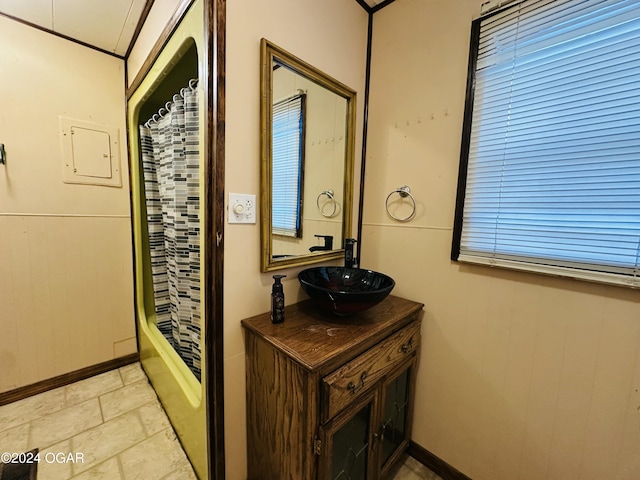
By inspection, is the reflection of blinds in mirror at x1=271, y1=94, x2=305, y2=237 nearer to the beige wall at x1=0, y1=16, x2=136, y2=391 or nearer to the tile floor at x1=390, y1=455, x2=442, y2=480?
the tile floor at x1=390, y1=455, x2=442, y2=480

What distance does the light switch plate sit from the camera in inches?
38.8

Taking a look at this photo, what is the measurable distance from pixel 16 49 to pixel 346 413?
2705 millimetres

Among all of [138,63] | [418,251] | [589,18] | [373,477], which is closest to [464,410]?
[373,477]

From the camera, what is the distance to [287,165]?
4.02 feet

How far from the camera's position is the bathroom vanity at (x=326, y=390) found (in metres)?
0.85

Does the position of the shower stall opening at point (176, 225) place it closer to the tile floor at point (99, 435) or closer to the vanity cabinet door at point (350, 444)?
the tile floor at point (99, 435)

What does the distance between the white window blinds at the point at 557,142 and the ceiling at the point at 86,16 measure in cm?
86

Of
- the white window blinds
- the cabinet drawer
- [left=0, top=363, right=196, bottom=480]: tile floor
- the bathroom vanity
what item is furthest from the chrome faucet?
[left=0, top=363, right=196, bottom=480]: tile floor

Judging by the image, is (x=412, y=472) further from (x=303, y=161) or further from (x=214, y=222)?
(x=303, y=161)

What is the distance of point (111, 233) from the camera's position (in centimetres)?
192

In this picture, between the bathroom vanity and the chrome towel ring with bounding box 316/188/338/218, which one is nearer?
the bathroom vanity

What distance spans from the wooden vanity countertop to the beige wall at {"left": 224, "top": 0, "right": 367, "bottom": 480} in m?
0.12

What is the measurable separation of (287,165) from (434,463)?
5.66ft

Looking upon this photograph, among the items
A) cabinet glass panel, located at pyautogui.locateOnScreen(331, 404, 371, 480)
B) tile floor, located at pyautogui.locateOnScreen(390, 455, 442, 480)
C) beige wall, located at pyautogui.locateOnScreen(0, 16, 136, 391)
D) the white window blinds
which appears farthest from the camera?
beige wall, located at pyautogui.locateOnScreen(0, 16, 136, 391)
